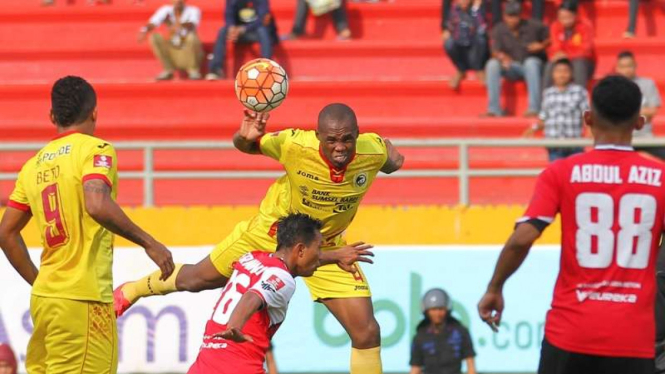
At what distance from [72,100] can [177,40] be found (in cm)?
933

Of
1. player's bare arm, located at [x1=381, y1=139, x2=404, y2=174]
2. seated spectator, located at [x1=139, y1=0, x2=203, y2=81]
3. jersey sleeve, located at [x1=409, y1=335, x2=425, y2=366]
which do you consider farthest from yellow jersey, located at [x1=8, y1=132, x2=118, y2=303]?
seated spectator, located at [x1=139, y1=0, x2=203, y2=81]

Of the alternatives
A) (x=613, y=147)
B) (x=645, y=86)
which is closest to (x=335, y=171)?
(x=613, y=147)

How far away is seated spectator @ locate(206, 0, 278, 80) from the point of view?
15.5 metres

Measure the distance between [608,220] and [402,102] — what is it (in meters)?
10.4

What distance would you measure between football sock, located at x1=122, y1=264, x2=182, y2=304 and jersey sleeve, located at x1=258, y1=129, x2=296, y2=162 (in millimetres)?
1180

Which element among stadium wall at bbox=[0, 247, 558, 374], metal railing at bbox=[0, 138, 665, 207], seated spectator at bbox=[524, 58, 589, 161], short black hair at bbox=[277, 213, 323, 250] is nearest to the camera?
short black hair at bbox=[277, 213, 323, 250]

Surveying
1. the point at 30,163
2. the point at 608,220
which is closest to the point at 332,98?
the point at 30,163

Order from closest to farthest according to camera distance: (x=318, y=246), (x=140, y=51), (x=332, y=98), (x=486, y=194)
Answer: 1. (x=318, y=246)
2. (x=486, y=194)
3. (x=332, y=98)
4. (x=140, y=51)

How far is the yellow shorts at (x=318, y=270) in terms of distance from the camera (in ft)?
25.9

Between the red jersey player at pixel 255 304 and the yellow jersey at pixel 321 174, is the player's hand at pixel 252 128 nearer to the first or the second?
the yellow jersey at pixel 321 174

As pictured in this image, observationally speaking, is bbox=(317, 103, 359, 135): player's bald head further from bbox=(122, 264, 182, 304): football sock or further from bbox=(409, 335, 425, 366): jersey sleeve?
bbox=(409, 335, 425, 366): jersey sleeve

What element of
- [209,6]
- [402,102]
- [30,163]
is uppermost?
[209,6]

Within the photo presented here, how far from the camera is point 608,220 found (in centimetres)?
539

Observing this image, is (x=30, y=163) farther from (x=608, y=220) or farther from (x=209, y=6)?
(x=209, y=6)
